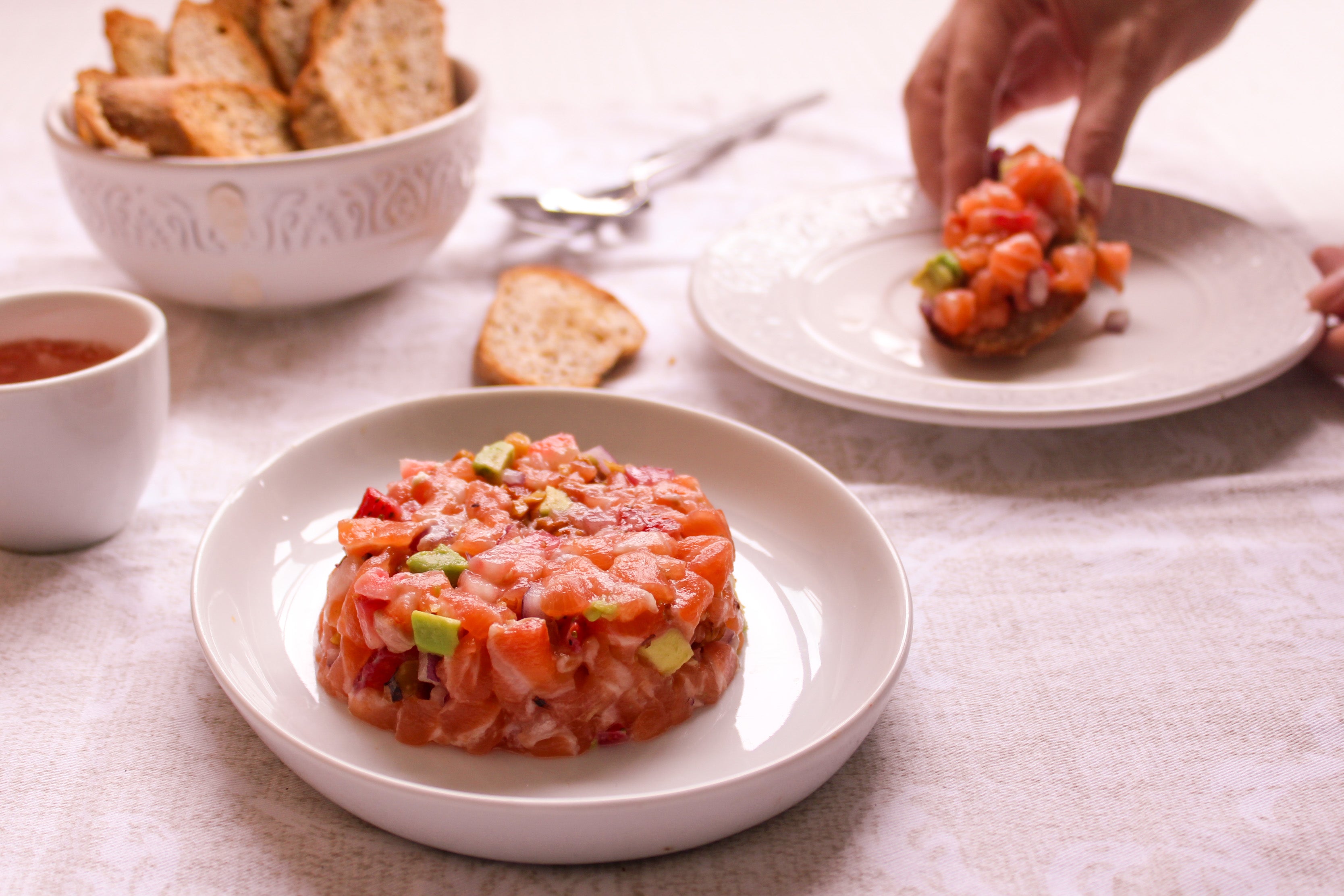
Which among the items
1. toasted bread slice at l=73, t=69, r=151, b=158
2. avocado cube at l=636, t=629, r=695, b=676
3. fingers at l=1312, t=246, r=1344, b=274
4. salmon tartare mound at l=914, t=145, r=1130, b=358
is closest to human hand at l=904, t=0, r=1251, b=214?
salmon tartare mound at l=914, t=145, r=1130, b=358

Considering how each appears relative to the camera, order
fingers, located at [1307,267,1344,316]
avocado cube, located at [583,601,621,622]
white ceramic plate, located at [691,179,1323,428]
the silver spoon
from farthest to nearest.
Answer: the silver spoon
fingers, located at [1307,267,1344,316]
white ceramic plate, located at [691,179,1323,428]
avocado cube, located at [583,601,621,622]

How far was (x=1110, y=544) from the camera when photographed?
213 centimetres

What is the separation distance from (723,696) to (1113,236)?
2105 mm

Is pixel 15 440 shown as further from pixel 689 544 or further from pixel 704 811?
pixel 704 811

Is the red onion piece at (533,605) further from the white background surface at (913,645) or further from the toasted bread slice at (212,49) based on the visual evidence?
the toasted bread slice at (212,49)

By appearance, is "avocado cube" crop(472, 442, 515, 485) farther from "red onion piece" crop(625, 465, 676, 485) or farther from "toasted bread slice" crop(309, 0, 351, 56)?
"toasted bread slice" crop(309, 0, 351, 56)

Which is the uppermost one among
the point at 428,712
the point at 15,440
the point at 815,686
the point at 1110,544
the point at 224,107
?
the point at 224,107

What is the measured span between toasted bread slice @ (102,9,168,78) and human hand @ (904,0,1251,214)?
2185 mm

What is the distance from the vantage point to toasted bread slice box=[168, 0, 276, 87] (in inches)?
114

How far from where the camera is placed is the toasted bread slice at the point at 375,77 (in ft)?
9.19

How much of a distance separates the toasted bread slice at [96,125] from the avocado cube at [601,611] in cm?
182

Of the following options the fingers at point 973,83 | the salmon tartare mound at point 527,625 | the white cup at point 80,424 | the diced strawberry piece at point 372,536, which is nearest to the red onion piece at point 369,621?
the salmon tartare mound at point 527,625

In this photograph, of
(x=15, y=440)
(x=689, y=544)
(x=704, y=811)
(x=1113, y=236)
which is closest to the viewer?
(x=704, y=811)

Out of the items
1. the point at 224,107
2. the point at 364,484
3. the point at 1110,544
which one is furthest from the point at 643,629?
the point at 224,107
